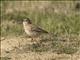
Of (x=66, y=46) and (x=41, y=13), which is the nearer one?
(x=66, y=46)

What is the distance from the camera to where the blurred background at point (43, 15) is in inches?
470

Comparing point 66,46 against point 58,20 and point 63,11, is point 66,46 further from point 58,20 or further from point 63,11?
point 63,11

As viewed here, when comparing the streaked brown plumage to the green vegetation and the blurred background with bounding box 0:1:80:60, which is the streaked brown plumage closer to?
the blurred background with bounding box 0:1:80:60

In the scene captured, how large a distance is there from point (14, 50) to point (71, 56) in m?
1.44

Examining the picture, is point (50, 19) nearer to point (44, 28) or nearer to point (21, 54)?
point (44, 28)

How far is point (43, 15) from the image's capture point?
14.4m

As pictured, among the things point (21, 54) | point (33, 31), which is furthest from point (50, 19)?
point (21, 54)

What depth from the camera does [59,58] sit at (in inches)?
358

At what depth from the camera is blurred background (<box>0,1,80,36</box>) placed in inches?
470

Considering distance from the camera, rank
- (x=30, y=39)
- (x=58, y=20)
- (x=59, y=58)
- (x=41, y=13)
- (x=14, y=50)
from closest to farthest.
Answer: (x=59, y=58)
(x=14, y=50)
(x=30, y=39)
(x=58, y=20)
(x=41, y=13)

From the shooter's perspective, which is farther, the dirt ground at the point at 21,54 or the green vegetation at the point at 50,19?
the green vegetation at the point at 50,19

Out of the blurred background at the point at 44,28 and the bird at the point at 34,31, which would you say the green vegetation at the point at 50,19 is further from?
the bird at the point at 34,31

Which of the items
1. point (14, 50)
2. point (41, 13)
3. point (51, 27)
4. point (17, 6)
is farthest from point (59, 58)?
point (17, 6)

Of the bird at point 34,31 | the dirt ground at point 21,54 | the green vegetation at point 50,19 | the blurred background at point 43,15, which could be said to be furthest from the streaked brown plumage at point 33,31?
the blurred background at point 43,15
